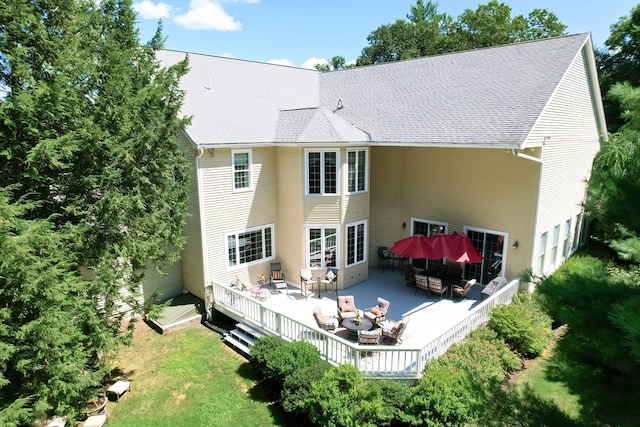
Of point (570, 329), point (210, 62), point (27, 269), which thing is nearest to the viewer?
→ point (570, 329)

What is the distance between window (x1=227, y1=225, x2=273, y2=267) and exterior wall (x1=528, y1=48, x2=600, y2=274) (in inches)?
405

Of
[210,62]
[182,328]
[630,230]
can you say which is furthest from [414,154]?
[630,230]

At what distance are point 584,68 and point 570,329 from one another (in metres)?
15.9

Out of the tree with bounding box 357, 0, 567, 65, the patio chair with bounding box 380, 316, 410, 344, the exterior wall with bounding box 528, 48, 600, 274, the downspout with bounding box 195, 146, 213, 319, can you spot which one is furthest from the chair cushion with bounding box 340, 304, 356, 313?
the tree with bounding box 357, 0, 567, 65

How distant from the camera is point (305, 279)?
14617 mm

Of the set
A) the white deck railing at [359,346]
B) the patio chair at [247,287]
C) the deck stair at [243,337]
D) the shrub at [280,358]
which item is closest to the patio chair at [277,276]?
the patio chair at [247,287]

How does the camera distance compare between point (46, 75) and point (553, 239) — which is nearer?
point (46, 75)

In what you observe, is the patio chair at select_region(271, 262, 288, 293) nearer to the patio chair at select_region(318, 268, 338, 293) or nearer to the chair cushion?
the patio chair at select_region(318, 268, 338, 293)

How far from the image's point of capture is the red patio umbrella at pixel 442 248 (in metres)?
13.5

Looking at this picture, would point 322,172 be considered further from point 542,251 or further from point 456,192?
point 542,251

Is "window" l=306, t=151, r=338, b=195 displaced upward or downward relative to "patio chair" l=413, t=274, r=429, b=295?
upward

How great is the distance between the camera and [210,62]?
689 inches

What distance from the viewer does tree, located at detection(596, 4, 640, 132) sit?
25609mm

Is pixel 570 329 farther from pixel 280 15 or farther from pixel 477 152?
pixel 280 15
